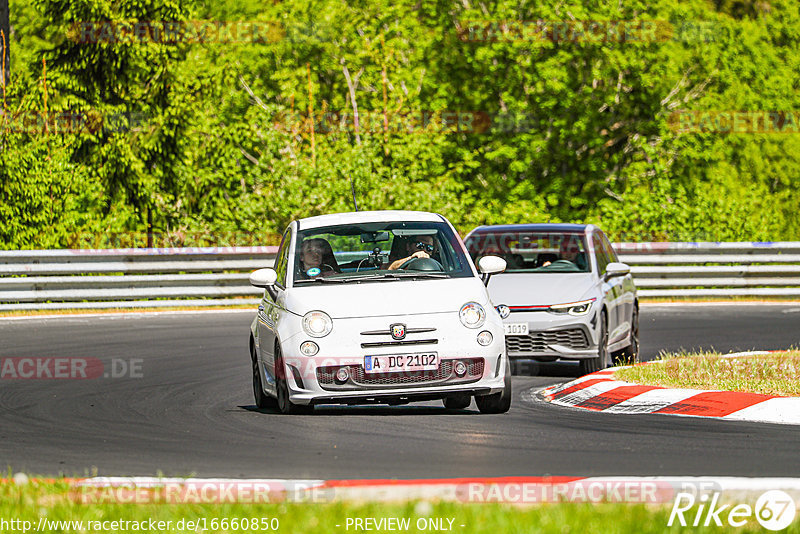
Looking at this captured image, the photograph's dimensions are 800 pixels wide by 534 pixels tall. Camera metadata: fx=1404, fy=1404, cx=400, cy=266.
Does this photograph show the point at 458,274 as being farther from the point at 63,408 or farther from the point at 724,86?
the point at 724,86

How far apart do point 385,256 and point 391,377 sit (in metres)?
1.99

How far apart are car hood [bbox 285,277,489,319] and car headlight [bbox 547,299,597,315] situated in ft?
10.3

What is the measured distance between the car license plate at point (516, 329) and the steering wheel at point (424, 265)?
280cm

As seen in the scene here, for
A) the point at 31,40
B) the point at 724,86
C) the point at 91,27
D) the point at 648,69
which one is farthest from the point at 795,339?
the point at 31,40

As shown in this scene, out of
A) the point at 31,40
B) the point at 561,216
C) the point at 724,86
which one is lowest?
the point at 561,216

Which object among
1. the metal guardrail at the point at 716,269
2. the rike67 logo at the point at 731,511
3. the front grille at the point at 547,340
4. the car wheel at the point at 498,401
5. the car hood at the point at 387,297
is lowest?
the metal guardrail at the point at 716,269

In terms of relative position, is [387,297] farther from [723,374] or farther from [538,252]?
[538,252]

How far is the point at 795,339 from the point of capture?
1752cm

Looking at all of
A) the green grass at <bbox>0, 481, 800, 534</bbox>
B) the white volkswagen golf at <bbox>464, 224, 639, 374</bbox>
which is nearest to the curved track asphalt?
the white volkswagen golf at <bbox>464, 224, 639, 374</bbox>

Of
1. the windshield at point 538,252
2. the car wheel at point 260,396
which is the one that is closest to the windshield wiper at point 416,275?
the car wheel at point 260,396

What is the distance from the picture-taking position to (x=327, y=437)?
9414 millimetres

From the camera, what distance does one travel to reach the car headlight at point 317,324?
10.3 meters

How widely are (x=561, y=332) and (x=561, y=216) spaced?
31160 mm

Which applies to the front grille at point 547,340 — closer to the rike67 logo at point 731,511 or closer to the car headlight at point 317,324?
the car headlight at point 317,324
